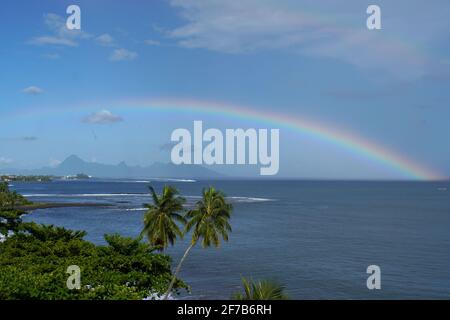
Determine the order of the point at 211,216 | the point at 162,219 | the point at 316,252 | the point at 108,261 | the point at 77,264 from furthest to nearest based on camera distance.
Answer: the point at 316,252
the point at 162,219
the point at 211,216
the point at 108,261
the point at 77,264

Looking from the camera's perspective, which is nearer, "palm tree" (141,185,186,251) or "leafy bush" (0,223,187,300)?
"leafy bush" (0,223,187,300)

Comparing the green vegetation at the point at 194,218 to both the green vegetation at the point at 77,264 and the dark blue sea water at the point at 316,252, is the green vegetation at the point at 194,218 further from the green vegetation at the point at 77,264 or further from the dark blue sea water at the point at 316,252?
the dark blue sea water at the point at 316,252

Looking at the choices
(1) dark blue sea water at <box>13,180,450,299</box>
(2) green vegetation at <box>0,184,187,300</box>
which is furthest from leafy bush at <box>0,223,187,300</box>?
(1) dark blue sea water at <box>13,180,450,299</box>

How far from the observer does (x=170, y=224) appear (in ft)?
154

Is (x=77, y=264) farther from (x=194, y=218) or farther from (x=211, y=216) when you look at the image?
(x=211, y=216)

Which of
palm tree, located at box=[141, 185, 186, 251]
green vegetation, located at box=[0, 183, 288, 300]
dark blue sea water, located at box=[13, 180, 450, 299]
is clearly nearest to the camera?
green vegetation, located at box=[0, 183, 288, 300]

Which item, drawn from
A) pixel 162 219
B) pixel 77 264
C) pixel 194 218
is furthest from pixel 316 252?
pixel 77 264

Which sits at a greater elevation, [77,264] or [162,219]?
[162,219]

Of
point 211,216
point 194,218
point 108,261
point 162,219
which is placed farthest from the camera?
point 162,219

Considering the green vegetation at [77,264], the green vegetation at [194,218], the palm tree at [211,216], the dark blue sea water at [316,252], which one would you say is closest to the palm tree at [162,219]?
the green vegetation at [194,218]

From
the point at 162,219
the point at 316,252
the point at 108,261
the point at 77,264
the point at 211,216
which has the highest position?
the point at 211,216

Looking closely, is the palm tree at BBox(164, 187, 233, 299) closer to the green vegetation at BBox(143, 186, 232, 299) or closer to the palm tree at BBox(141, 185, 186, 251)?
the green vegetation at BBox(143, 186, 232, 299)

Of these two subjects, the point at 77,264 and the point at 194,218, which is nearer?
the point at 77,264
